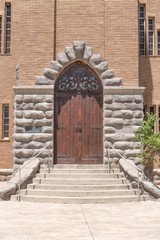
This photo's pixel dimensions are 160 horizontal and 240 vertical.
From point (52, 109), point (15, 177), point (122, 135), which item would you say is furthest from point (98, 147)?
point (15, 177)

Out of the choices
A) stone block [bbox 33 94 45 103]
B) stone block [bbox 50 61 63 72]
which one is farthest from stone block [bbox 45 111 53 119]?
stone block [bbox 50 61 63 72]

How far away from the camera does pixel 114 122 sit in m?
11.5

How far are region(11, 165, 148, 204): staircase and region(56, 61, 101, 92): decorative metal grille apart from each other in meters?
2.99

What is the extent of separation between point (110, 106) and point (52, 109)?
6.74 ft

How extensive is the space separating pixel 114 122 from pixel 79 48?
297 centimetres

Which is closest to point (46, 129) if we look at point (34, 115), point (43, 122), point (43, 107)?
point (43, 122)

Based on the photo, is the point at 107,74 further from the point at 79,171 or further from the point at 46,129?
the point at 79,171

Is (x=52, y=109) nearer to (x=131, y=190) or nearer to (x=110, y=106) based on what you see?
(x=110, y=106)

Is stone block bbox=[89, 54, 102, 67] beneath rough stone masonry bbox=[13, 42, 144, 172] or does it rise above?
above

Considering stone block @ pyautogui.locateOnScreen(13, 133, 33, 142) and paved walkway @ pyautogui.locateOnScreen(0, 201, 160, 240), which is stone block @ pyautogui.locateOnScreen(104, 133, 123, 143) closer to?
stone block @ pyautogui.locateOnScreen(13, 133, 33, 142)

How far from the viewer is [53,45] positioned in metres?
12.0

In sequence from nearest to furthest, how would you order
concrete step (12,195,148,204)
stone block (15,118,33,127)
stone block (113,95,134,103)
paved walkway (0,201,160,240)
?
1. paved walkway (0,201,160,240)
2. concrete step (12,195,148,204)
3. stone block (15,118,33,127)
4. stone block (113,95,134,103)

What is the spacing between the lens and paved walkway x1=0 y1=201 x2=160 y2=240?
5.76 metres

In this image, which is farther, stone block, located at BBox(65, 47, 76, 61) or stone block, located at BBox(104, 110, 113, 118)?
stone block, located at BBox(65, 47, 76, 61)
